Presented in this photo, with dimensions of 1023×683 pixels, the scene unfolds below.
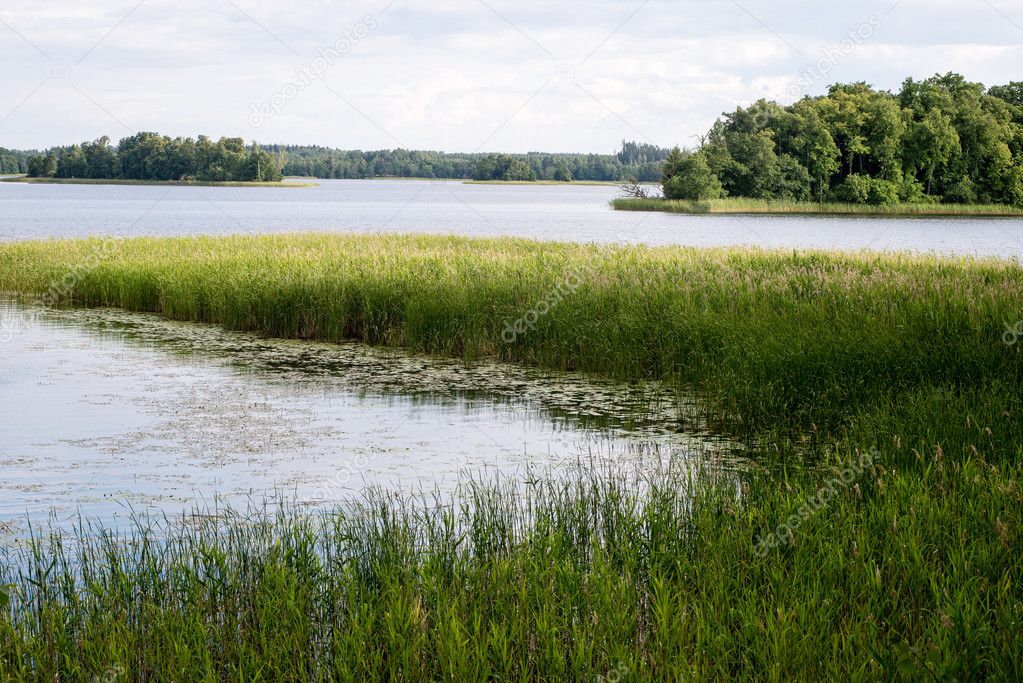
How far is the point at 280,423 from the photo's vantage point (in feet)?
34.9

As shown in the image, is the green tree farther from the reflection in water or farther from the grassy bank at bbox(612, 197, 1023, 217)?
the reflection in water

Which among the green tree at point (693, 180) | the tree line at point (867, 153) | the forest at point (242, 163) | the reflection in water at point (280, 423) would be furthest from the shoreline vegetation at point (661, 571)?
the forest at point (242, 163)

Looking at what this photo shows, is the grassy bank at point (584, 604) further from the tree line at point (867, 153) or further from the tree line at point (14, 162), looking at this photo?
the tree line at point (14, 162)

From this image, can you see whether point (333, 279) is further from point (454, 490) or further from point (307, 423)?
point (454, 490)

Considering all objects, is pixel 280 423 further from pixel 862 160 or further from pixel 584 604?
pixel 862 160

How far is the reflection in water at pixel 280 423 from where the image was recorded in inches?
323

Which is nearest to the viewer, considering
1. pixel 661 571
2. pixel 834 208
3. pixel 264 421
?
pixel 661 571

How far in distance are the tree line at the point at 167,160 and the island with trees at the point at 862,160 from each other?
59.2 meters

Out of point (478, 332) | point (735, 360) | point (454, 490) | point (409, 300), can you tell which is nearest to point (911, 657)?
point (454, 490)

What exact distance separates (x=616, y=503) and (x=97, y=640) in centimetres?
301

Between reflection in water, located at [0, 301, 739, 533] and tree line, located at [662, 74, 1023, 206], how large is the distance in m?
63.1

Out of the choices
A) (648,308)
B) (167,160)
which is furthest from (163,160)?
(648,308)

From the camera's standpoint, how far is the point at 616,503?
6105 mm

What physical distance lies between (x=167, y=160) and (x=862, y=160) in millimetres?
82611
